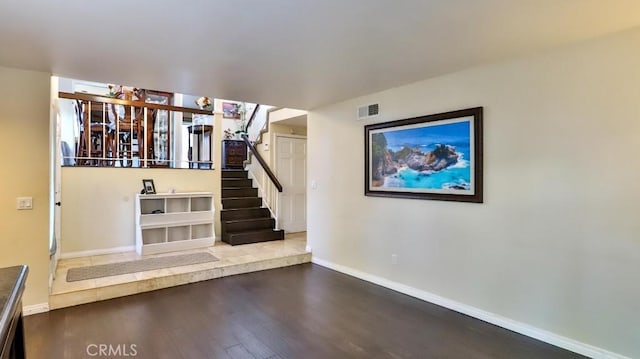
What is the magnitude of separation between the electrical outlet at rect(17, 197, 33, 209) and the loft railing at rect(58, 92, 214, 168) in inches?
75.1

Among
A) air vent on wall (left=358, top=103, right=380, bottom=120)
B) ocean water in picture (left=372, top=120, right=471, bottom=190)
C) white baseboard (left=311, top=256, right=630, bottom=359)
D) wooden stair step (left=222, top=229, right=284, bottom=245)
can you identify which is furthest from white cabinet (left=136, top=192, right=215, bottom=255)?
ocean water in picture (left=372, top=120, right=471, bottom=190)

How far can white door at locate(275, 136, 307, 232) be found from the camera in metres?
7.03

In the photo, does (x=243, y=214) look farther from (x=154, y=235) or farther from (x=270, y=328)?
(x=270, y=328)

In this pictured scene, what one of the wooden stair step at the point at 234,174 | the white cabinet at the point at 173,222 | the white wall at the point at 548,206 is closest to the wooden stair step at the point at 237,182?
the wooden stair step at the point at 234,174

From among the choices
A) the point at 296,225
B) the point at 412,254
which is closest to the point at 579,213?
the point at 412,254

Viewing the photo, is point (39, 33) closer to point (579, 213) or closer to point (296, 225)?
point (579, 213)

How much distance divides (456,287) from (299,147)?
15.2 ft

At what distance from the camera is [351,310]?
11.1 feet

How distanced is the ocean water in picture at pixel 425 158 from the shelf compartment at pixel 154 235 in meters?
3.43

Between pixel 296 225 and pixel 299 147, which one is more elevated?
pixel 299 147

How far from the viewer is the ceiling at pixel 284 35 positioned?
2082 millimetres

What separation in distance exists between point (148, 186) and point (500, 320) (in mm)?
4908

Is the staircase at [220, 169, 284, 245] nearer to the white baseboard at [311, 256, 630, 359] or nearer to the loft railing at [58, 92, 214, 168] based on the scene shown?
the loft railing at [58, 92, 214, 168]

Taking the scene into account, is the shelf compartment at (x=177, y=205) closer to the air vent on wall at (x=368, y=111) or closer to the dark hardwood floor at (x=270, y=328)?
the dark hardwood floor at (x=270, y=328)
